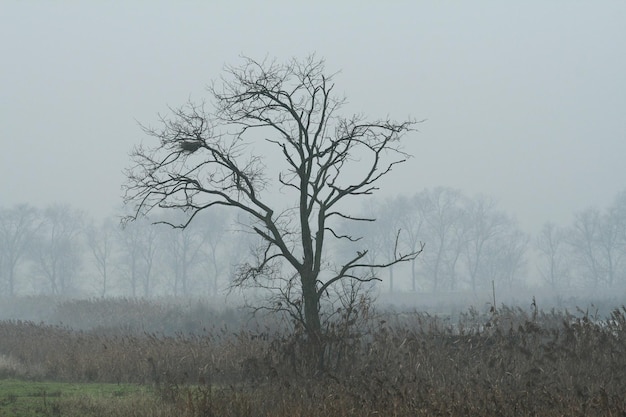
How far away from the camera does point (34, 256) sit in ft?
253

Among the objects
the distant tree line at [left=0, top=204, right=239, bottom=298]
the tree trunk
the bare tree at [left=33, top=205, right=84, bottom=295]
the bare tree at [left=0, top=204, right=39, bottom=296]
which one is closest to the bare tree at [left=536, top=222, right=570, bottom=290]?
the distant tree line at [left=0, top=204, right=239, bottom=298]

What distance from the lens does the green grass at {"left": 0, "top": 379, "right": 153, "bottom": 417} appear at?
10914 mm

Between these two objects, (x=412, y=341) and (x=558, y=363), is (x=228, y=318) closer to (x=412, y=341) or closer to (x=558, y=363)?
(x=412, y=341)

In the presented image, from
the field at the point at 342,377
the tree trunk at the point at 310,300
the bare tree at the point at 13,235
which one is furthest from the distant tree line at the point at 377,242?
Answer: the tree trunk at the point at 310,300

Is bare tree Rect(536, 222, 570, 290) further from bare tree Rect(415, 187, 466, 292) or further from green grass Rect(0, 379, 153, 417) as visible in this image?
green grass Rect(0, 379, 153, 417)

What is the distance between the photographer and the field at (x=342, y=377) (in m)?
9.65

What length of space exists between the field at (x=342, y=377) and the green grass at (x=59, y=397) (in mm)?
29

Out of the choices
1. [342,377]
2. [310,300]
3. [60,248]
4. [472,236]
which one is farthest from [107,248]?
[342,377]

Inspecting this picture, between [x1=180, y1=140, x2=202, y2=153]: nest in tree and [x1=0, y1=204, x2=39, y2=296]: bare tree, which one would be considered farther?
[x1=0, y1=204, x2=39, y2=296]: bare tree

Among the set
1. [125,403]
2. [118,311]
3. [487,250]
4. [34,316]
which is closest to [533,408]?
[125,403]

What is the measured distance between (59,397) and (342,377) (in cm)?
486

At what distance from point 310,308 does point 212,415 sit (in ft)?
14.2

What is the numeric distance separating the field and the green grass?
3 cm

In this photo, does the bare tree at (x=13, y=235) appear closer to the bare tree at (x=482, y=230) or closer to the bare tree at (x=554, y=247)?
the bare tree at (x=482, y=230)
